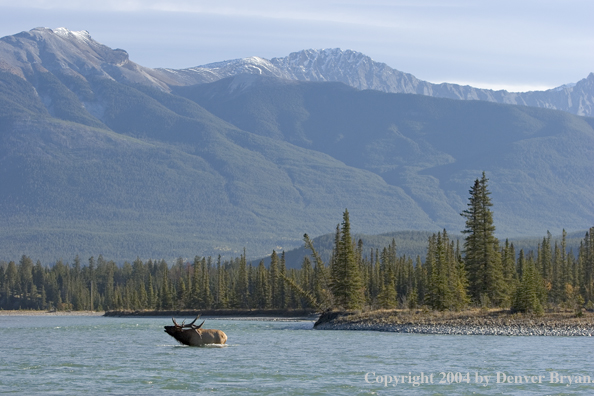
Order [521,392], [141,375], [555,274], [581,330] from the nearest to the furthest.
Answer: [521,392] < [141,375] < [581,330] < [555,274]

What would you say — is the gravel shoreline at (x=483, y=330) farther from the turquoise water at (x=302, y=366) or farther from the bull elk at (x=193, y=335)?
the bull elk at (x=193, y=335)

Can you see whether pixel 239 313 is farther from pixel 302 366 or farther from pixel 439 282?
pixel 302 366

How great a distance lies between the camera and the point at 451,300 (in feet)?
309

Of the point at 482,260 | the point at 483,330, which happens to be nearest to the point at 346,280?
the point at 482,260

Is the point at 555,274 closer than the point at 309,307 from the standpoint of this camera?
Yes

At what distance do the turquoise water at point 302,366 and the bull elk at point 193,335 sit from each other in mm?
771

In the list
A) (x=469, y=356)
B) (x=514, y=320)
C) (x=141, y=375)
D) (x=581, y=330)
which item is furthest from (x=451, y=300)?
(x=141, y=375)

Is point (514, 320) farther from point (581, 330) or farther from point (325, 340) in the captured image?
point (325, 340)

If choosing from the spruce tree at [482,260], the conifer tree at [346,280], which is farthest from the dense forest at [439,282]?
the spruce tree at [482,260]

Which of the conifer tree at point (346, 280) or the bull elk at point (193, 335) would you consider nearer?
the bull elk at point (193, 335)

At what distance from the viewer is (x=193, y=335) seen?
212 feet

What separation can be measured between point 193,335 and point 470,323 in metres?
30.3

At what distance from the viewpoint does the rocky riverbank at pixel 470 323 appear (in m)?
76.7

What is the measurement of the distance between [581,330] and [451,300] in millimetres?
20533
